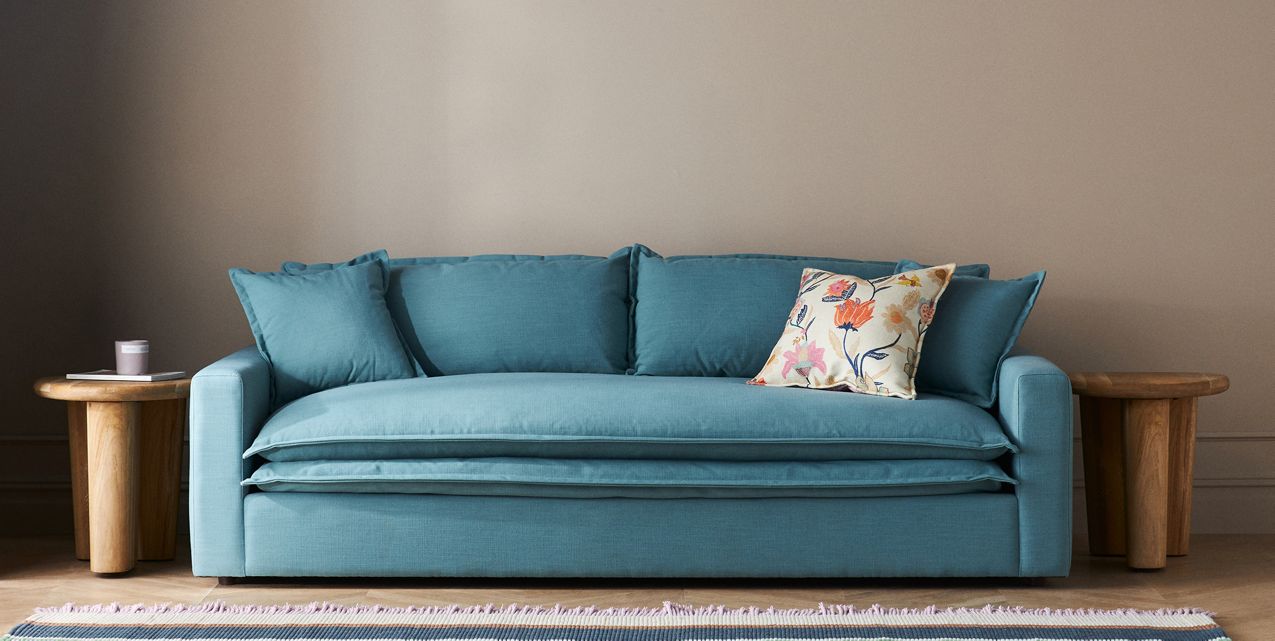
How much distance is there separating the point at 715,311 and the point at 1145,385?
4.04 feet

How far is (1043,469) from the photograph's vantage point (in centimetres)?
288

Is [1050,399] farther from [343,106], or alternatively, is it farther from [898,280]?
[343,106]

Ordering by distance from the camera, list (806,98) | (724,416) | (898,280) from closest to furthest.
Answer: (724,416) < (898,280) < (806,98)

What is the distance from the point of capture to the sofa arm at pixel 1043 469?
2875mm

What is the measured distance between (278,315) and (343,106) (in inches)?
38.6

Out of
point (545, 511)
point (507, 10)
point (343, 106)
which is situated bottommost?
point (545, 511)

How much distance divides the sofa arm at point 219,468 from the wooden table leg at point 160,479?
466 millimetres

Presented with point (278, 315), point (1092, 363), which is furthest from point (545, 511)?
point (1092, 363)

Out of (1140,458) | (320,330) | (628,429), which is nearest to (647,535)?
(628,429)

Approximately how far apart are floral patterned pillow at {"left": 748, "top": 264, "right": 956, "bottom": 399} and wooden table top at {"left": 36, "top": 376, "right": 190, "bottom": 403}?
1619mm

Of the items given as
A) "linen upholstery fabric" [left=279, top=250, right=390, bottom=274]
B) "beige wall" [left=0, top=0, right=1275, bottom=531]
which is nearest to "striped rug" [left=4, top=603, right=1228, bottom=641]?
"linen upholstery fabric" [left=279, top=250, right=390, bottom=274]

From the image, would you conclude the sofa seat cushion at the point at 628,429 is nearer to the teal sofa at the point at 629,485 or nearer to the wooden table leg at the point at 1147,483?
the teal sofa at the point at 629,485

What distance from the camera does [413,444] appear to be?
2.85m

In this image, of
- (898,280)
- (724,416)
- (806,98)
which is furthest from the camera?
(806,98)
